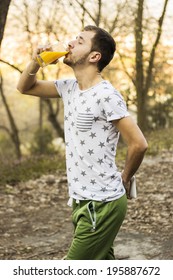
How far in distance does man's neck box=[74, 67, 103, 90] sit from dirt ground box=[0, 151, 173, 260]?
250 cm

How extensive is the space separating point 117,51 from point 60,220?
30.6 ft

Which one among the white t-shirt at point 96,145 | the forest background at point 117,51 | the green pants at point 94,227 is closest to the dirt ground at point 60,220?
the forest background at point 117,51

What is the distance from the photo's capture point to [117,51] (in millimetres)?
14984

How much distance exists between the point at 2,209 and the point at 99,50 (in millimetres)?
4665

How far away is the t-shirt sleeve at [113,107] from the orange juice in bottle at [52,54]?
0.42m

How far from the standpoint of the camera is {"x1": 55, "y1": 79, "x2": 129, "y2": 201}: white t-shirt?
2.84 m

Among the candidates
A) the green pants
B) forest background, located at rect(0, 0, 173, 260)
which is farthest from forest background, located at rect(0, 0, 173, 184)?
the green pants

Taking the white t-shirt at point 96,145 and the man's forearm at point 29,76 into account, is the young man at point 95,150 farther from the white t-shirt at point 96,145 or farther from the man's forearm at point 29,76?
the man's forearm at point 29,76

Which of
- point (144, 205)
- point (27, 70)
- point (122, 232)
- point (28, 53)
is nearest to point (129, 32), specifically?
point (28, 53)

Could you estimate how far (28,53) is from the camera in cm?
1903

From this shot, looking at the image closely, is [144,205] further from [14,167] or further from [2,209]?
[14,167]

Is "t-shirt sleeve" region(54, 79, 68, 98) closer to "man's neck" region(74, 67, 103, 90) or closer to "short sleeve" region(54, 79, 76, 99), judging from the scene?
"short sleeve" region(54, 79, 76, 99)

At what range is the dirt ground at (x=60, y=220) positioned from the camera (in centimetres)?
524

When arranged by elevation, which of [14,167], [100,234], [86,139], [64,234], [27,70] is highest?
[27,70]
